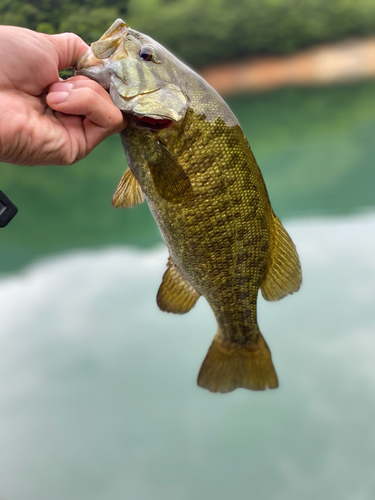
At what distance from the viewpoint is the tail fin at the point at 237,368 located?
4.38 ft

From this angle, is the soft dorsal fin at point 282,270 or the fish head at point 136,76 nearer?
the fish head at point 136,76

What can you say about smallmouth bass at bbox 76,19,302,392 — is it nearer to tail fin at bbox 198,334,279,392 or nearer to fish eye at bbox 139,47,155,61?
fish eye at bbox 139,47,155,61

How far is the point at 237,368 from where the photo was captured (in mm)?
1356

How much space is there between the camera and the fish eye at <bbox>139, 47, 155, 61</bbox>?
0.98 m

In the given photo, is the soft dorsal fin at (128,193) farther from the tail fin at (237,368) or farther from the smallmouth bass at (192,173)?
the tail fin at (237,368)

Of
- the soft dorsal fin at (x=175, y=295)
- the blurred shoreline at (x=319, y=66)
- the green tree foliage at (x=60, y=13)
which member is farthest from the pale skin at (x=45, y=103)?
the blurred shoreline at (x=319, y=66)

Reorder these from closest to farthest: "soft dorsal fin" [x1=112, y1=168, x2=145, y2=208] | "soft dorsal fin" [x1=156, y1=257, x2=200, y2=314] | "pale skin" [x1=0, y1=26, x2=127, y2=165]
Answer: "pale skin" [x1=0, y1=26, x2=127, y2=165]
"soft dorsal fin" [x1=112, y1=168, x2=145, y2=208]
"soft dorsal fin" [x1=156, y1=257, x2=200, y2=314]

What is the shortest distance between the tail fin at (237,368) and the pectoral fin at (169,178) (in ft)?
1.81

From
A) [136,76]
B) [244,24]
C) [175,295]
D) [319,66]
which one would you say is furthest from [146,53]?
[319,66]

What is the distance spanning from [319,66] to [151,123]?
13121 millimetres

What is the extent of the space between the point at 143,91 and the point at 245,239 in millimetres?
428

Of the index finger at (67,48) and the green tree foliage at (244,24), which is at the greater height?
the green tree foliage at (244,24)

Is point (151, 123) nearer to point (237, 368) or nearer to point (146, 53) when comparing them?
point (146, 53)

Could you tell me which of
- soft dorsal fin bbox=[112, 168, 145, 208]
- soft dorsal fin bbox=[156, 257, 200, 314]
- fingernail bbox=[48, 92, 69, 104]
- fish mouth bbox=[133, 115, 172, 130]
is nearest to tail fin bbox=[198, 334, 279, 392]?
soft dorsal fin bbox=[156, 257, 200, 314]
